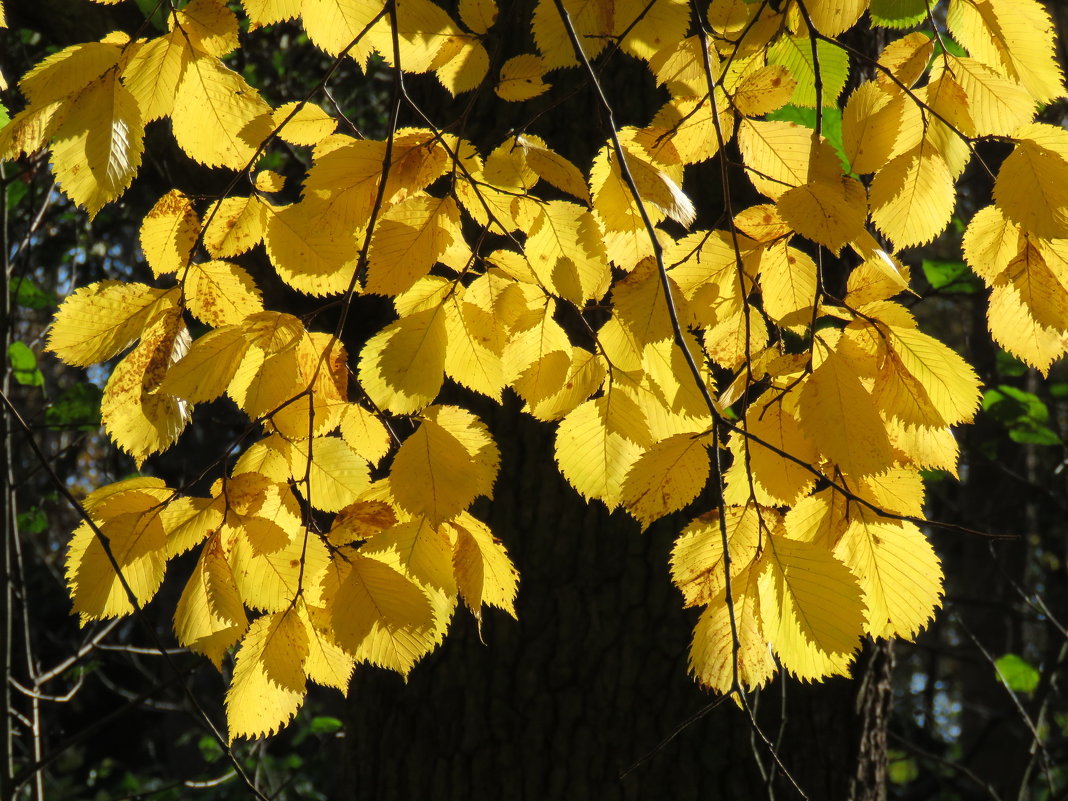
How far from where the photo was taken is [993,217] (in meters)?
0.92

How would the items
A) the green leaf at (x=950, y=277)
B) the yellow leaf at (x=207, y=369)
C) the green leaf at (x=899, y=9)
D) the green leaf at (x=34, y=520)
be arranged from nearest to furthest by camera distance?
the yellow leaf at (x=207, y=369) < the green leaf at (x=899, y=9) < the green leaf at (x=950, y=277) < the green leaf at (x=34, y=520)

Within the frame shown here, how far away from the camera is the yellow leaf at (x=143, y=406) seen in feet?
3.09

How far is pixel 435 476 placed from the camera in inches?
32.9

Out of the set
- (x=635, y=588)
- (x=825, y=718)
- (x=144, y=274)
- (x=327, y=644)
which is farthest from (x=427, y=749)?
(x=144, y=274)

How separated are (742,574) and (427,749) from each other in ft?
3.97

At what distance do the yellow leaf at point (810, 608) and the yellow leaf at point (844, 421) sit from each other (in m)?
0.09

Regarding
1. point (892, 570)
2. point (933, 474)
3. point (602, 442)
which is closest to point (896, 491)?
point (892, 570)

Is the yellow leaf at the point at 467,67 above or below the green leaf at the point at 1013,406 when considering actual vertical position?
above

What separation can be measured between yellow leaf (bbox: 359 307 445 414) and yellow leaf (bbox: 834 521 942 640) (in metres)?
0.43

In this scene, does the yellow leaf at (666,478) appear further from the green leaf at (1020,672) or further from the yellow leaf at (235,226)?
the green leaf at (1020,672)

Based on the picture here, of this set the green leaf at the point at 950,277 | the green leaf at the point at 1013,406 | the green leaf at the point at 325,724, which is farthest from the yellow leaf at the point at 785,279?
the green leaf at the point at 325,724

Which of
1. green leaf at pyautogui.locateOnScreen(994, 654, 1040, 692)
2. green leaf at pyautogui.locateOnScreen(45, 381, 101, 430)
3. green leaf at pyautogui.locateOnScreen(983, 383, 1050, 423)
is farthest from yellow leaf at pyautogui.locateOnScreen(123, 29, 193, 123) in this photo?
green leaf at pyautogui.locateOnScreen(994, 654, 1040, 692)

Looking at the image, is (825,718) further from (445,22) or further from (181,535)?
(445,22)

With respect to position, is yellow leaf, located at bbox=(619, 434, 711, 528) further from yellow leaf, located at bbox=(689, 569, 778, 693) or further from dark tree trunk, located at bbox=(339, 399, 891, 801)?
dark tree trunk, located at bbox=(339, 399, 891, 801)
